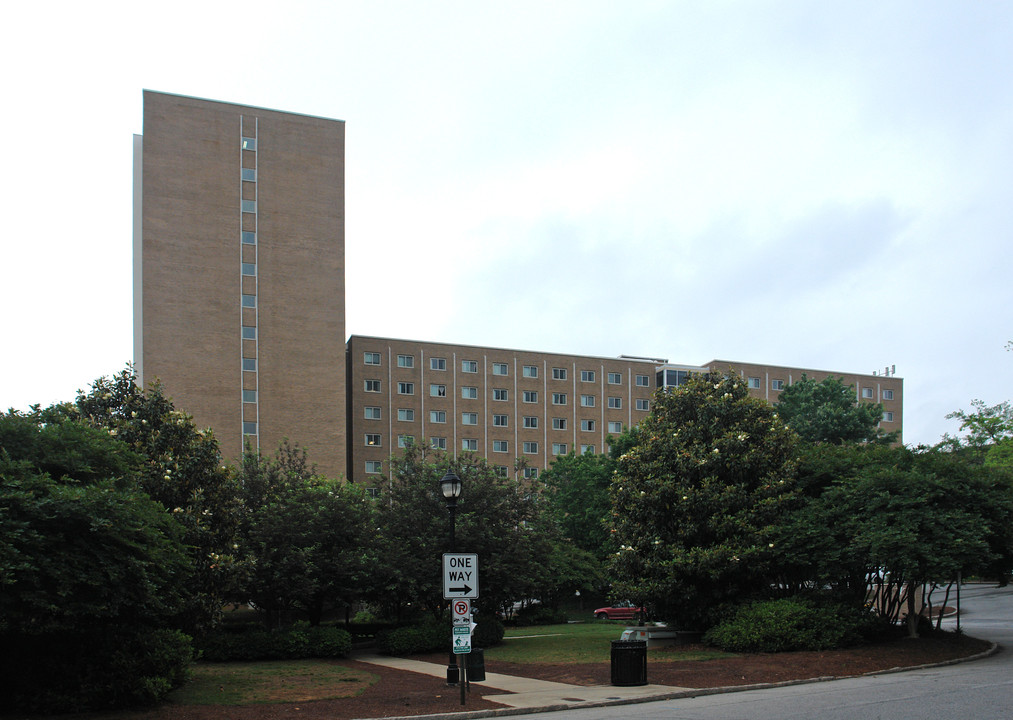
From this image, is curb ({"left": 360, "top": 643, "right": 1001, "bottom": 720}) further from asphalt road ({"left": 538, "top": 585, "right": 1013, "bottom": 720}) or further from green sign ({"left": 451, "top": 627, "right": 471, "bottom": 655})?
green sign ({"left": 451, "top": 627, "right": 471, "bottom": 655})

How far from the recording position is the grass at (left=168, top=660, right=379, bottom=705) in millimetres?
17234

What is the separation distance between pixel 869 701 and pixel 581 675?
763cm

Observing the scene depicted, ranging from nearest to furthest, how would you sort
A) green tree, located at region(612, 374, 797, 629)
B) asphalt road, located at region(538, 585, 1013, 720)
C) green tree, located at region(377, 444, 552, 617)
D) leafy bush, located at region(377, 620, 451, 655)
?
asphalt road, located at region(538, 585, 1013, 720) → green tree, located at region(612, 374, 797, 629) → leafy bush, located at region(377, 620, 451, 655) → green tree, located at region(377, 444, 552, 617)

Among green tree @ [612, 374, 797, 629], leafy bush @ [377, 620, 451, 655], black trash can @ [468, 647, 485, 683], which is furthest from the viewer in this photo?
leafy bush @ [377, 620, 451, 655]

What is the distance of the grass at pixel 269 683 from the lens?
17.2m

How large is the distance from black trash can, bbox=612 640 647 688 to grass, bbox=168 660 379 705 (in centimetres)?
536

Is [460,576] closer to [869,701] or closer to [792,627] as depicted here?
[869,701]

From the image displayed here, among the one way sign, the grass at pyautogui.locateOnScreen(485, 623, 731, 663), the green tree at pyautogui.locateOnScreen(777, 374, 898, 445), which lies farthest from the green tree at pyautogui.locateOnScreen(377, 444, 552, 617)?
the green tree at pyautogui.locateOnScreen(777, 374, 898, 445)

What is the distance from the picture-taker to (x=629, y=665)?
1823cm

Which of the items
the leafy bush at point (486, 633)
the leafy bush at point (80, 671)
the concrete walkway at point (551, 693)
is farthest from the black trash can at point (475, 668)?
the leafy bush at point (486, 633)

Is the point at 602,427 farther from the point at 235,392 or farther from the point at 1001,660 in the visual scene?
the point at 1001,660

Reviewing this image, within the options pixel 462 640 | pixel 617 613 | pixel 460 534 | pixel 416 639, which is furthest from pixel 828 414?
pixel 462 640

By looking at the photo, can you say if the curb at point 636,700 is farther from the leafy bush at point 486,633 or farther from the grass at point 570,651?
the leafy bush at point 486,633

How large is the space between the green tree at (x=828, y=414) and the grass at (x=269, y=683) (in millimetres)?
31615
